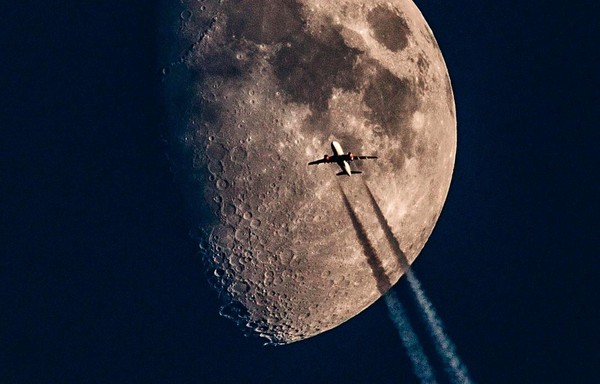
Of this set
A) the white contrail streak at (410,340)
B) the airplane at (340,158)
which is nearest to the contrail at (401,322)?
the white contrail streak at (410,340)

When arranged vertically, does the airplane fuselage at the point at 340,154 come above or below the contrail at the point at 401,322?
above

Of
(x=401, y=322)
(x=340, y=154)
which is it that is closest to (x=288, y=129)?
(x=340, y=154)

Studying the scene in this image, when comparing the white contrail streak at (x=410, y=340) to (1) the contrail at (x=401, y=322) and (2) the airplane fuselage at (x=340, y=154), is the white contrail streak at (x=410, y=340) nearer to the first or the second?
(1) the contrail at (x=401, y=322)

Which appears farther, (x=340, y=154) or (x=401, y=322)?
(x=401, y=322)

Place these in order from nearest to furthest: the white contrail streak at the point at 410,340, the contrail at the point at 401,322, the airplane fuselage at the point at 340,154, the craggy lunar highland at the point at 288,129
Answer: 1. the airplane fuselage at the point at 340,154
2. the craggy lunar highland at the point at 288,129
3. the contrail at the point at 401,322
4. the white contrail streak at the point at 410,340

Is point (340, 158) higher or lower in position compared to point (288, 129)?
lower

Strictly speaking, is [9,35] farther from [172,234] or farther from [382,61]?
[382,61]

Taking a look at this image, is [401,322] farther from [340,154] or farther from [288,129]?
[288,129]

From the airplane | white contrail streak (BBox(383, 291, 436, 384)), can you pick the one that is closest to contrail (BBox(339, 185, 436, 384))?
white contrail streak (BBox(383, 291, 436, 384))
